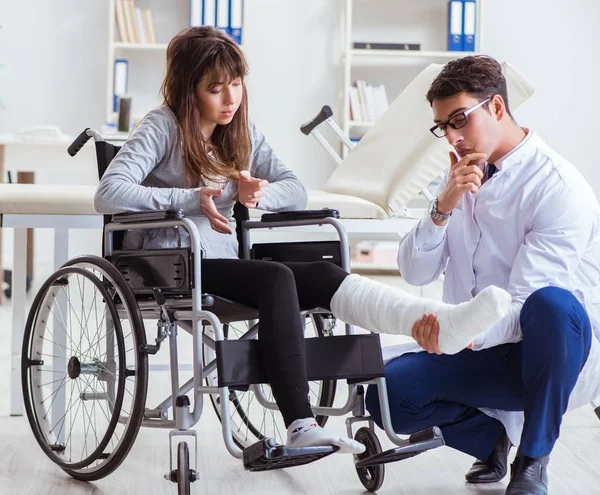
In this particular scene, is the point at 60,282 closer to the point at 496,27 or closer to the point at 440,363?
the point at 440,363

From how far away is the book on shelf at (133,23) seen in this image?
5328 mm

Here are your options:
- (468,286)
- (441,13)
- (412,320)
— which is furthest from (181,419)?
(441,13)

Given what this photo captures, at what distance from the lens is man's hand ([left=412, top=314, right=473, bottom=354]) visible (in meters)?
1.49

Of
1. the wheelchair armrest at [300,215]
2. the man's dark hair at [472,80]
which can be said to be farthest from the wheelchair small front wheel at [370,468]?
the man's dark hair at [472,80]

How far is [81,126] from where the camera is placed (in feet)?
18.4

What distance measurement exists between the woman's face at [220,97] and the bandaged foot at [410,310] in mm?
479

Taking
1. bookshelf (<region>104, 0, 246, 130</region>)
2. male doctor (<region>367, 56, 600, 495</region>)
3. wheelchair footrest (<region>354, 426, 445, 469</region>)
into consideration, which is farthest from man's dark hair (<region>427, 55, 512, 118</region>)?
bookshelf (<region>104, 0, 246, 130</region>)

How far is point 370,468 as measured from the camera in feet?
6.15

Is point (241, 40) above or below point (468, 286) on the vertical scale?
above

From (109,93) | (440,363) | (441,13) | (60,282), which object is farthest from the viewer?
(441,13)

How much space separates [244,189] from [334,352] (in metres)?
0.39

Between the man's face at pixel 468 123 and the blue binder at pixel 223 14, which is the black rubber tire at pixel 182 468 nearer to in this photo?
the man's face at pixel 468 123

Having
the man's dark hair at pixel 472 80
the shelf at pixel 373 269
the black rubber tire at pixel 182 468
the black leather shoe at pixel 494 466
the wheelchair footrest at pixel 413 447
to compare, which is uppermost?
the man's dark hair at pixel 472 80

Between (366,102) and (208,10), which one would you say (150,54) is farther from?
(366,102)
